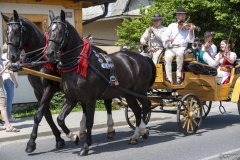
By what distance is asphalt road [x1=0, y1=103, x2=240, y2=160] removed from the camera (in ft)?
25.3

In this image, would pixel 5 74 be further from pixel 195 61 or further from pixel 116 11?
pixel 116 11

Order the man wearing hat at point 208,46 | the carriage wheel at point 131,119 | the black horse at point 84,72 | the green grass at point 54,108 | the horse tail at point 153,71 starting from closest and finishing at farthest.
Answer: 1. the black horse at point 84,72
2. the horse tail at point 153,71
3. the carriage wheel at point 131,119
4. the man wearing hat at point 208,46
5. the green grass at point 54,108

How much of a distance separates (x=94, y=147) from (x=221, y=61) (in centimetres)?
435

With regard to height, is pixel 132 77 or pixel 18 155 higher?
pixel 132 77

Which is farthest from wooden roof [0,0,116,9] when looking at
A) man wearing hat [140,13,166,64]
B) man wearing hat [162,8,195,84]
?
man wearing hat [162,8,195,84]

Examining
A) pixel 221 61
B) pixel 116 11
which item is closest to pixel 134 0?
pixel 116 11

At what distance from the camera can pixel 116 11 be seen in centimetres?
2289

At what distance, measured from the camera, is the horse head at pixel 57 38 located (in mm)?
7277

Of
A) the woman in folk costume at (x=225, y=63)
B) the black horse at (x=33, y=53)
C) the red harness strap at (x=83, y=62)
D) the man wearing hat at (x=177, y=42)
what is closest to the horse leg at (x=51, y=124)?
the black horse at (x=33, y=53)

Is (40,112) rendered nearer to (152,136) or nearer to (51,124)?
(51,124)

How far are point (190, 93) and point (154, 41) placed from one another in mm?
1421

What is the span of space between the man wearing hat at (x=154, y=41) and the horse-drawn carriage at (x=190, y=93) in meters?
0.21

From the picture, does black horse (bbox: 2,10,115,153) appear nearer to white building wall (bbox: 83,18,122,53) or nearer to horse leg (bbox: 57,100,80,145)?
horse leg (bbox: 57,100,80,145)

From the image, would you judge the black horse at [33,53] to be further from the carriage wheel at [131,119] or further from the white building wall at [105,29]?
the white building wall at [105,29]
